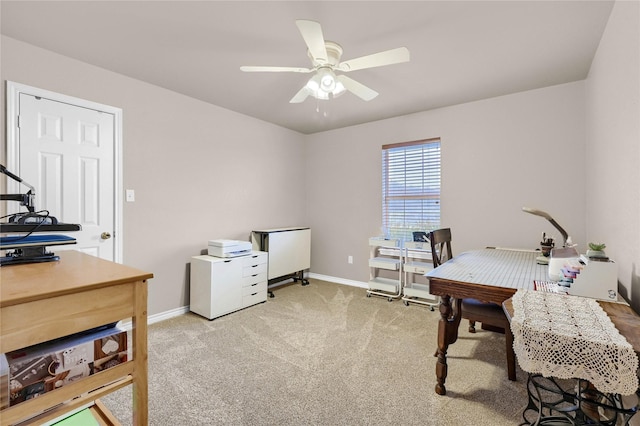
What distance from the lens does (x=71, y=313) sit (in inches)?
34.7

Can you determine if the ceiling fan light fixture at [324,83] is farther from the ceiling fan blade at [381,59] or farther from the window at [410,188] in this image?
the window at [410,188]

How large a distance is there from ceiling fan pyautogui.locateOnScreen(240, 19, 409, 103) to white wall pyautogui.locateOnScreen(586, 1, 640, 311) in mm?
1169

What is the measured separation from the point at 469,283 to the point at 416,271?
1.89 meters

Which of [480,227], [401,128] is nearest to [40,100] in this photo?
[401,128]

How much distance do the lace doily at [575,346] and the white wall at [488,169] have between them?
2.21 metres

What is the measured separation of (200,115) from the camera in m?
3.32

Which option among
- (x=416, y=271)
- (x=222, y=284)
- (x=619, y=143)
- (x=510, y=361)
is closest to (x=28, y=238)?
(x=222, y=284)

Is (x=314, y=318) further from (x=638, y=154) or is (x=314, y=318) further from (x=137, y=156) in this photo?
(x=638, y=154)

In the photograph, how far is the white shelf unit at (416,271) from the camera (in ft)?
11.0

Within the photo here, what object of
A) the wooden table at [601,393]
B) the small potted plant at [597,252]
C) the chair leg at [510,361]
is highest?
the small potted plant at [597,252]

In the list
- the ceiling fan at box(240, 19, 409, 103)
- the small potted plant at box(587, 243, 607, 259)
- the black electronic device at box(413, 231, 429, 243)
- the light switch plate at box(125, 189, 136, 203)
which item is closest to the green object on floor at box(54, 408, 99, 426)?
the light switch plate at box(125, 189, 136, 203)

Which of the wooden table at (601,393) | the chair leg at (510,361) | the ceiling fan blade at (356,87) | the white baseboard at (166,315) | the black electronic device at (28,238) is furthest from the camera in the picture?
the white baseboard at (166,315)

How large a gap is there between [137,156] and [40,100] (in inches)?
30.2

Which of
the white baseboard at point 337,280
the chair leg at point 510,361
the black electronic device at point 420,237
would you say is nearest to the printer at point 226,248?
the white baseboard at point 337,280
